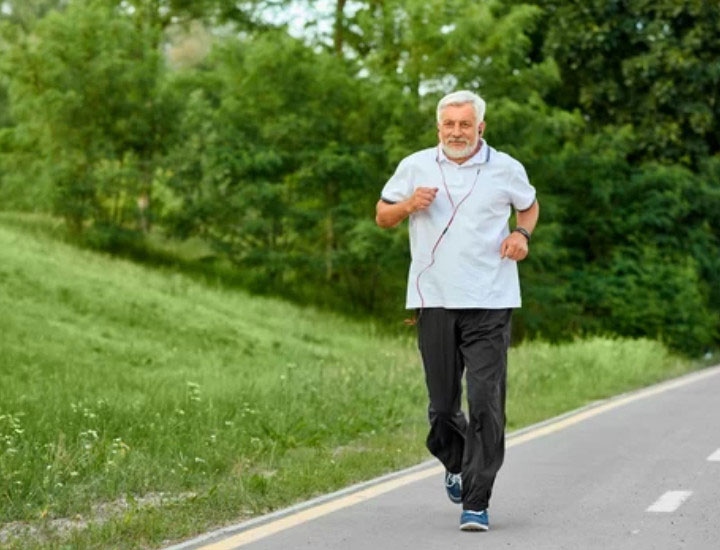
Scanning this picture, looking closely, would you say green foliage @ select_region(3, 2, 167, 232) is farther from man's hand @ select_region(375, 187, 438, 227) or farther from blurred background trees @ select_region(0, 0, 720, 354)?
man's hand @ select_region(375, 187, 438, 227)

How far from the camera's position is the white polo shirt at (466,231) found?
8.91 meters

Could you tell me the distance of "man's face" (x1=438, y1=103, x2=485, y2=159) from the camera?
29.3 feet

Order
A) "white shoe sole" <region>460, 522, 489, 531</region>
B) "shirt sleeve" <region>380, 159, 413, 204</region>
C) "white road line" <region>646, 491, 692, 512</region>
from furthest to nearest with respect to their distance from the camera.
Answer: "white road line" <region>646, 491, 692, 512</region>
"shirt sleeve" <region>380, 159, 413, 204</region>
"white shoe sole" <region>460, 522, 489, 531</region>

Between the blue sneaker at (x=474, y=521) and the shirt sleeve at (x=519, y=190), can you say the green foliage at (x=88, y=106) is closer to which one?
the shirt sleeve at (x=519, y=190)

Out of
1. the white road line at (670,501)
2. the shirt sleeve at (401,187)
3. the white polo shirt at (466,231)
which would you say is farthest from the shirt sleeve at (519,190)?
the white road line at (670,501)

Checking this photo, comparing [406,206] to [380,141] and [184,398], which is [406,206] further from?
[380,141]

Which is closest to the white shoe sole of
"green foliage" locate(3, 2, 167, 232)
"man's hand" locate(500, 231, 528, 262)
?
"man's hand" locate(500, 231, 528, 262)

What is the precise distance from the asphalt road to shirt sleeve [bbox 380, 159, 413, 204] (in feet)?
5.43

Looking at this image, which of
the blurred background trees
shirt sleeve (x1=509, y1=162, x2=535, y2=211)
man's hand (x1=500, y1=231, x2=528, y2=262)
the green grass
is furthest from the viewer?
the blurred background trees

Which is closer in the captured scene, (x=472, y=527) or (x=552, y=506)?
(x=472, y=527)

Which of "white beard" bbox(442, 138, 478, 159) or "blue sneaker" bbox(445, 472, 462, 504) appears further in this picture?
"blue sneaker" bbox(445, 472, 462, 504)

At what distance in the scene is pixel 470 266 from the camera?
891cm

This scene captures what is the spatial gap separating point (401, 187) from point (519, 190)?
591 mm

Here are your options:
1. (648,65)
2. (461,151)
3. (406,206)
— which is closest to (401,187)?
(406,206)
